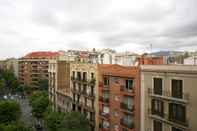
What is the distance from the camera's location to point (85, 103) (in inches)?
1527

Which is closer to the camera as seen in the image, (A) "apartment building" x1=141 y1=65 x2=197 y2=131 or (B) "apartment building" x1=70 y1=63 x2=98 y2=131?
(A) "apartment building" x1=141 y1=65 x2=197 y2=131

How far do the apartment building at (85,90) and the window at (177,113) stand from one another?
46.8 feet

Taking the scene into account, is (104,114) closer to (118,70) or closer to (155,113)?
(118,70)

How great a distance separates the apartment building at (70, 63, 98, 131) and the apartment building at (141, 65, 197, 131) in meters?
10.8

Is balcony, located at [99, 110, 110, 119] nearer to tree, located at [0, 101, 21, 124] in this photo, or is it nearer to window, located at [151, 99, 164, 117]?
window, located at [151, 99, 164, 117]

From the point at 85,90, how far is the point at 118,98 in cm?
948

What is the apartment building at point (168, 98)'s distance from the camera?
828 inches

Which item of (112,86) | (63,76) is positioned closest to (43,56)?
(63,76)

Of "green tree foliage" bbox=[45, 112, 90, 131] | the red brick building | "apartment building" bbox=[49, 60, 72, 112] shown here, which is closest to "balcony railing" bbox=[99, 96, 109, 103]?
"green tree foliage" bbox=[45, 112, 90, 131]

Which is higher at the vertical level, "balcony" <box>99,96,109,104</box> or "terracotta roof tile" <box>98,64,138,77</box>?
"terracotta roof tile" <box>98,64,138,77</box>

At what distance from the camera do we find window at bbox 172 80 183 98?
21.9m

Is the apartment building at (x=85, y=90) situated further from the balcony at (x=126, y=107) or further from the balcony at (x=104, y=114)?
the balcony at (x=126, y=107)

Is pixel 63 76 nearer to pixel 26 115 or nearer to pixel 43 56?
pixel 26 115

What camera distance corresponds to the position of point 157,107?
976 inches
